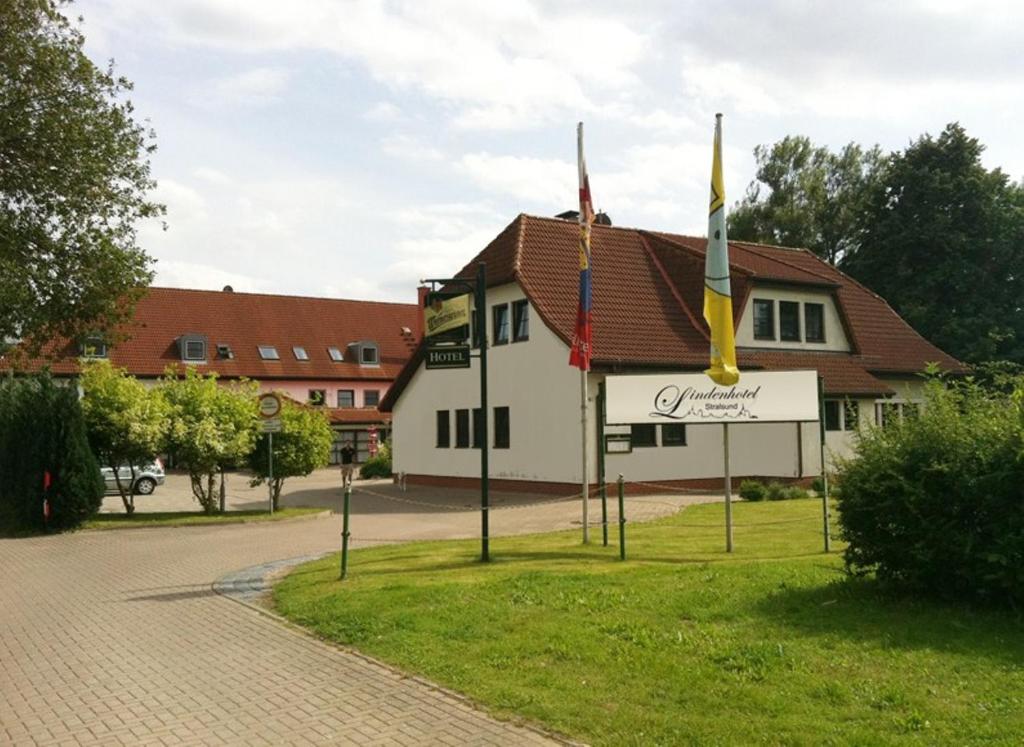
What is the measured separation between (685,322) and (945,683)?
2439 centimetres

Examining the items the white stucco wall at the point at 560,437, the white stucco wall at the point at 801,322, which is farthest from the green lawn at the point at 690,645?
the white stucco wall at the point at 801,322

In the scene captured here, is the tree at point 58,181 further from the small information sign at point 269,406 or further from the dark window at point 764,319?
the dark window at point 764,319

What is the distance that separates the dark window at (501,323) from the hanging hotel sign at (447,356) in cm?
1654

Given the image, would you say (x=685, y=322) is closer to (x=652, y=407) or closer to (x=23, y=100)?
(x=652, y=407)

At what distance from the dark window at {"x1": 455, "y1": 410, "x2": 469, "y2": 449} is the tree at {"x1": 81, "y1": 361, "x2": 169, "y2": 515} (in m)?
11.5

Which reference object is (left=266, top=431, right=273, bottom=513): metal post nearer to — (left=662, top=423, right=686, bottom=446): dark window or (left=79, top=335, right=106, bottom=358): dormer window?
(left=79, top=335, right=106, bottom=358): dormer window

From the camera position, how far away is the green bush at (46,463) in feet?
69.5

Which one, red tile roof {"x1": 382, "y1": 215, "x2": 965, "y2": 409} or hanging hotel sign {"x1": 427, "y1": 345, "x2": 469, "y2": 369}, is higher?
red tile roof {"x1": 382, "y1": 215, "x2": 965, "y2": 409}

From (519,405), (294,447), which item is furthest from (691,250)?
(294,447)

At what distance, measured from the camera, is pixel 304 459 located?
25672mm

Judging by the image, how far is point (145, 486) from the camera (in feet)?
123

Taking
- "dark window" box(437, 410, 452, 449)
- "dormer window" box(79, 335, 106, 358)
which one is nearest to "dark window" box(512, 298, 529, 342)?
"dark window" box(437, 410, 452, 449)

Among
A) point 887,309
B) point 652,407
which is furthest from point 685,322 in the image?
point 652,407

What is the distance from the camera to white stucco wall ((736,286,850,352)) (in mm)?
31375
